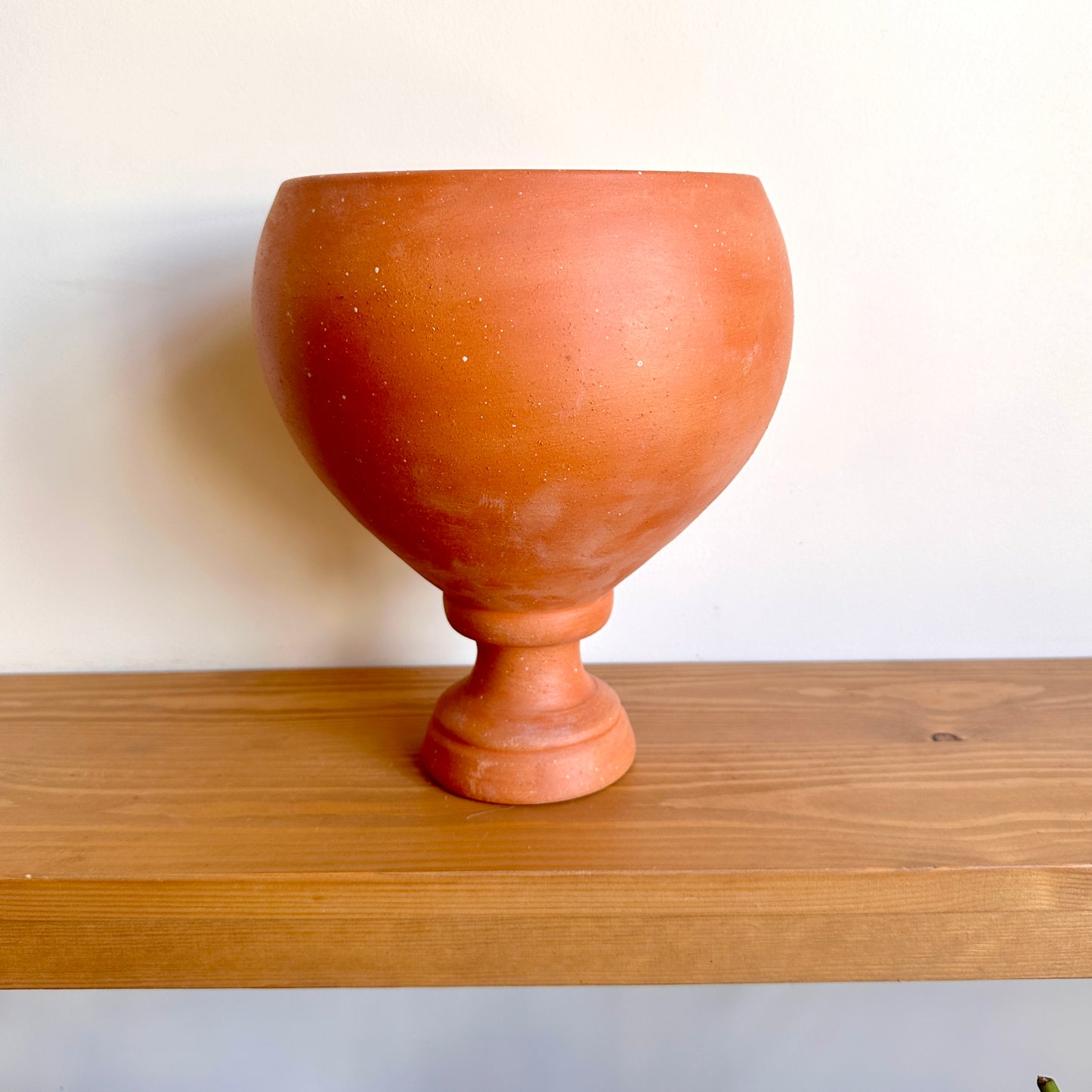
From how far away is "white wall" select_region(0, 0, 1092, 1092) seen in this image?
0.70 meters

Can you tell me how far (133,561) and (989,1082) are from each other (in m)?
0.84

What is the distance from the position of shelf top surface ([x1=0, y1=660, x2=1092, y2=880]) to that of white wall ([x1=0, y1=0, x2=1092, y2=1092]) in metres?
0.06

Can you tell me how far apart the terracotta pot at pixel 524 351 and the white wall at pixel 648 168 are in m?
0.23

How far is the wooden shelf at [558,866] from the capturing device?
1.69 feet

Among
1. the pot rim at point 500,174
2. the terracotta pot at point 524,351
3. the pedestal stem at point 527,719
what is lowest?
the pedestal stem at point 527,719

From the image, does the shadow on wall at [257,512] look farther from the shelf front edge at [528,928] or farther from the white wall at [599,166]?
the shelf front edge at [528,928]

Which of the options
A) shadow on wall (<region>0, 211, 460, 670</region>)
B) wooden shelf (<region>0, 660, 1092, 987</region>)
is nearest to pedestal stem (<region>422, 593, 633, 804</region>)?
wooden shelf (<region>0, 660, 1092, 987</region>)

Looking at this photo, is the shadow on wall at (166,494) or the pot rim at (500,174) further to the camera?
the shadow on wall at (166,494)

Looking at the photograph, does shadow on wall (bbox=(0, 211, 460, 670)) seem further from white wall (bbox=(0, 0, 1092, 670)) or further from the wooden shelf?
the wooden shelf

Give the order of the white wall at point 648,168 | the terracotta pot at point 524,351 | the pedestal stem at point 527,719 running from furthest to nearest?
the white wall at point 648,168 < the pedestal stem at point 527,719 < the terracotta pot at point 524,351

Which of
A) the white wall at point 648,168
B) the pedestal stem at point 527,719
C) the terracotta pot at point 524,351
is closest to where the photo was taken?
the terracotta pot at point 524,351

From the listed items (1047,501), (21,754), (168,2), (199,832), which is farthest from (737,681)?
(168,2)

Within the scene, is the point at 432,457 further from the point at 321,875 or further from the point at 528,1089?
the point at 528,1089

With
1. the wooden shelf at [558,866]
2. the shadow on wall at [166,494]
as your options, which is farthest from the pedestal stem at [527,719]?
the shadow on wall at [166,494]
